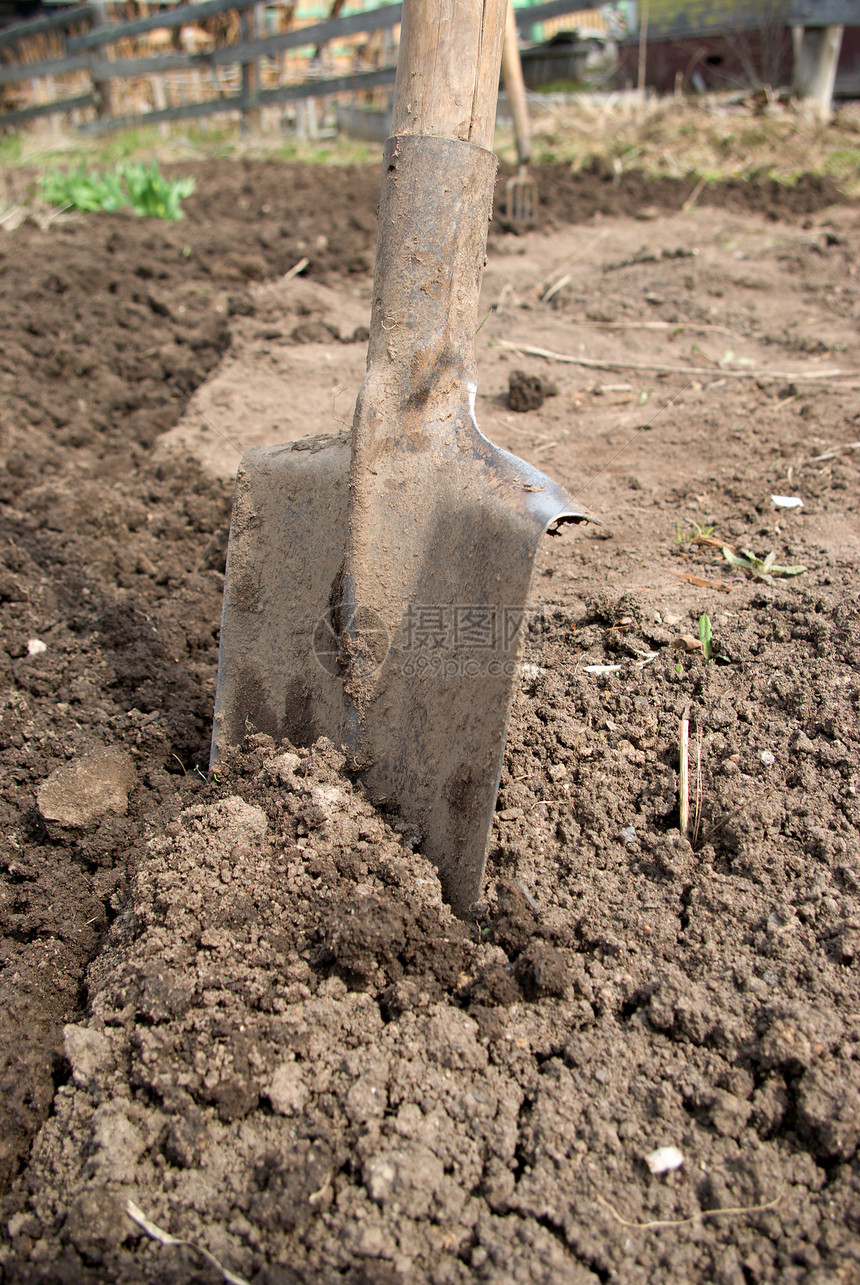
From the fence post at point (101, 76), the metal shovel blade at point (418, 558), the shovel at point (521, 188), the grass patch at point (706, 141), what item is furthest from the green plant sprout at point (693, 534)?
the fence post at point (101, 76)

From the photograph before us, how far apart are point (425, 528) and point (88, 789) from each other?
1015 millimetres

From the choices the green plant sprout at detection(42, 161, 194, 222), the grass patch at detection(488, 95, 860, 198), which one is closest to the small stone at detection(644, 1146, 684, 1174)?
the green plant sprout at detection(42, 161, 194, 222)

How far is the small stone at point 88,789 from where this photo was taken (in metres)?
1.93

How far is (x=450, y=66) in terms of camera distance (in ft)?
5.59

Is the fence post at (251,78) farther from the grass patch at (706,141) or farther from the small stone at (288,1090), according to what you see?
the small stone at (288,1090)

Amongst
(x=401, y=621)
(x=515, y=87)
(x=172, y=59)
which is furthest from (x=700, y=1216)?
(x=172, y=59)

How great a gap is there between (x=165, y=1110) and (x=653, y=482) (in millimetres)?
2386

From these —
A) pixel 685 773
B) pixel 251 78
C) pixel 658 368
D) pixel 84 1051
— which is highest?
pixel 251 78

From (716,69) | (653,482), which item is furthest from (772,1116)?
(716,69)

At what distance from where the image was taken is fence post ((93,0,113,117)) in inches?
420

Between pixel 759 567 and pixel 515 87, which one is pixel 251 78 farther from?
pixel 759 567

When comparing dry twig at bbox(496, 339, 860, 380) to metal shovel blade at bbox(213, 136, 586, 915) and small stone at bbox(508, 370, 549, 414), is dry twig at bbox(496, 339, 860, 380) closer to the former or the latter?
small stone at bbox(508, 370, 549, 414)

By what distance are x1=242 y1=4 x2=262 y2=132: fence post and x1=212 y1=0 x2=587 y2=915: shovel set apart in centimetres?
1029

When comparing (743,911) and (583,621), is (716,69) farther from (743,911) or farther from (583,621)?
(743,911)
